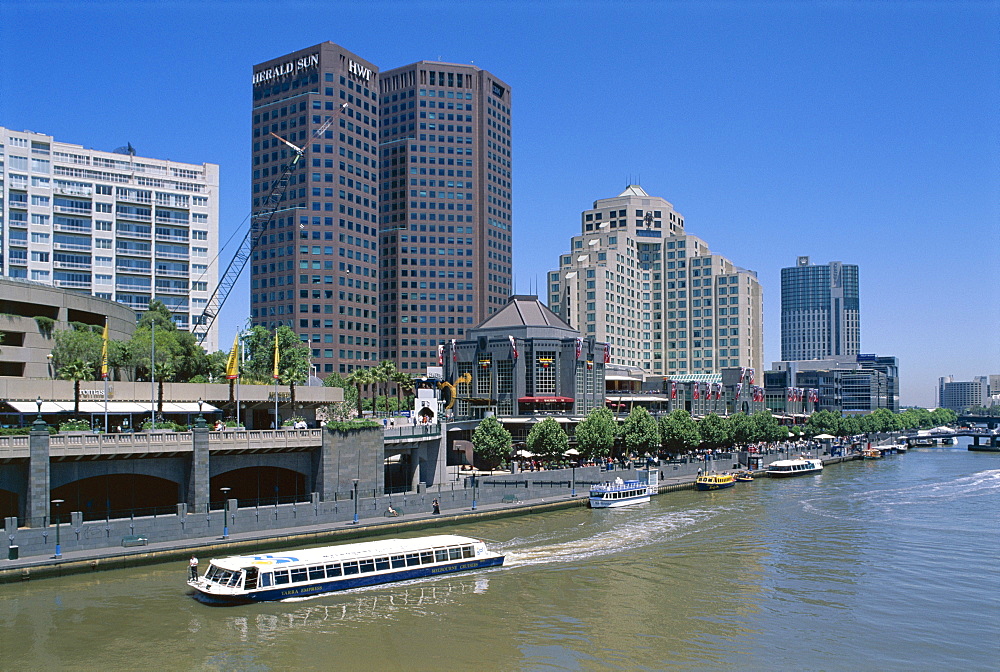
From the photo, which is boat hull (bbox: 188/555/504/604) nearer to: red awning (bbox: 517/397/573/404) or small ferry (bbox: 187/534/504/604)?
small ferry (bbox: 187/534/504/604)

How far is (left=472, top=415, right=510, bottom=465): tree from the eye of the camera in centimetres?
10488

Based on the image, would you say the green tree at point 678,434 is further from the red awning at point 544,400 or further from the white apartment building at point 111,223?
the white apartment building at point 111,223

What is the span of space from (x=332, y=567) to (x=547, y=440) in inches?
2164

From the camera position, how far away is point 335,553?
55219 mm

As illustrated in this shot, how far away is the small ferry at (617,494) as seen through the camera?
91312 mm

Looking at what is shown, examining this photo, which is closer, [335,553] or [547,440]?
[335,553]

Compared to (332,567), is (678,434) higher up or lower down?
higher up

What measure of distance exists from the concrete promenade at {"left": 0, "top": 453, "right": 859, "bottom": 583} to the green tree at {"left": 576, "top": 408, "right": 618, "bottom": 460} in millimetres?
8155

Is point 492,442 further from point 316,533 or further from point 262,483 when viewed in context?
point 316,533

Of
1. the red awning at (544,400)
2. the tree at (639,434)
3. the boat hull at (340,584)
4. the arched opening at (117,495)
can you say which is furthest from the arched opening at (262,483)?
the tree at (639,434)

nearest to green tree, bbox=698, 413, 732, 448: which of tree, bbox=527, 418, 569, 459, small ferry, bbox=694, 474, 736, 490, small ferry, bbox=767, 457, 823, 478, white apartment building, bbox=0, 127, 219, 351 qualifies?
small ferry, bbox=767, 457, 823, 478

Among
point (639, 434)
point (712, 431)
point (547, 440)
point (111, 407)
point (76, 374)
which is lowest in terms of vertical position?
point (712, 431)

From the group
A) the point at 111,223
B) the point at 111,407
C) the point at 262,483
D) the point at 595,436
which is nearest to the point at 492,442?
the point at 595,436

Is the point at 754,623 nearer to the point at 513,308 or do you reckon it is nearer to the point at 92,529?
the point at 92,529
